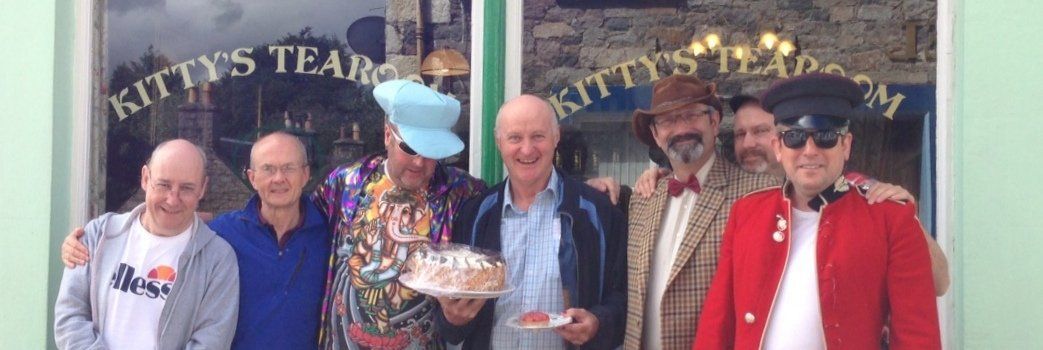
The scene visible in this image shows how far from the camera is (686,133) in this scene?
11.5ft

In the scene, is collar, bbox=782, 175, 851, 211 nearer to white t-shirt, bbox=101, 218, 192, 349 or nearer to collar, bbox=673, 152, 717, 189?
collar, bbox=673, 152, 717, 189

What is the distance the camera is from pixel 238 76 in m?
4.61

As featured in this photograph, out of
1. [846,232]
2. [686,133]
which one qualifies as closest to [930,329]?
[846,232]

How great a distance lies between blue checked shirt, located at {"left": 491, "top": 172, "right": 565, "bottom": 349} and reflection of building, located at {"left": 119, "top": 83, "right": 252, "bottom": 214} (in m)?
1.50

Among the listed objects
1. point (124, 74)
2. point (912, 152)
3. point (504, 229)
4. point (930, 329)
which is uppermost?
point (124, 74)

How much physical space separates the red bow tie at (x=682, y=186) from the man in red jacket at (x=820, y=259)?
0.36 metres

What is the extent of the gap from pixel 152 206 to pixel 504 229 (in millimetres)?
1241

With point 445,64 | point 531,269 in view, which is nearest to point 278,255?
point 531,269

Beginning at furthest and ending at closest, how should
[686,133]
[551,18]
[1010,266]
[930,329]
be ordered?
1. [551,18]
2. [1010,266]
3. [686,133]
4. [930,329]

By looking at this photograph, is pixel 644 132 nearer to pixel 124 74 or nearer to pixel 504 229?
pixel 504 229

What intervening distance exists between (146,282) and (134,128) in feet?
4.45

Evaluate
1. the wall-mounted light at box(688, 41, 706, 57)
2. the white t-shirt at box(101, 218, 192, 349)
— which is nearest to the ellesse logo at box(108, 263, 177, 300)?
the white t-shirt at box(101, 218, 192, 349)

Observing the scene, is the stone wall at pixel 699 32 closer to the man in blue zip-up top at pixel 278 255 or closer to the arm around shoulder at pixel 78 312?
the man in blue zip-up top at pixel 278 255

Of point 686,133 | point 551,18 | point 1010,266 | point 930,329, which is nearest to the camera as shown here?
point 930,329
